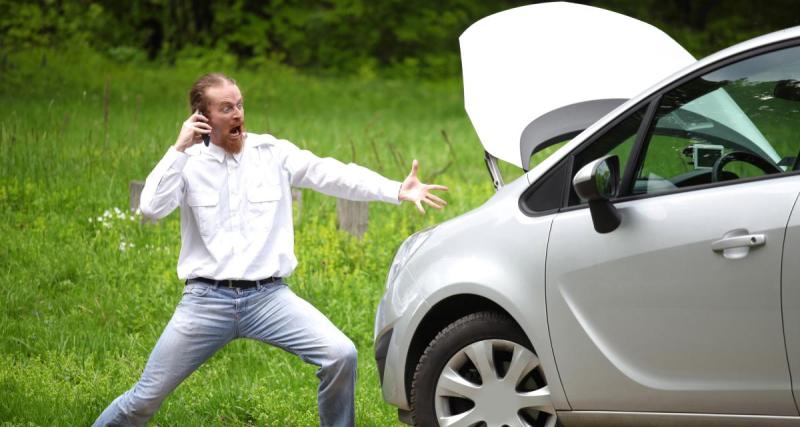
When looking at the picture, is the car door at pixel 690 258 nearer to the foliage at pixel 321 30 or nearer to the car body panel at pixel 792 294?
the car body panel at pixel 792 294

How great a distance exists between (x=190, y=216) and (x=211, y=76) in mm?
561

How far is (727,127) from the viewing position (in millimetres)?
4520

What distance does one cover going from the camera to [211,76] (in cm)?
514

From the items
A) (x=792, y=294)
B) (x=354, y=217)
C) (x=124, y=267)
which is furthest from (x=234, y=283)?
(x=354, y=217)

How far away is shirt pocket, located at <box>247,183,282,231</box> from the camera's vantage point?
5.05 metres

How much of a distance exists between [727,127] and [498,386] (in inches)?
48.8

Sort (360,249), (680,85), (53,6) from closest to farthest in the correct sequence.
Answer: (680,85)
(360,249)
(53,6)

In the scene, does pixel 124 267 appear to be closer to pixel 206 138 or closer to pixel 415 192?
pixel 206 138

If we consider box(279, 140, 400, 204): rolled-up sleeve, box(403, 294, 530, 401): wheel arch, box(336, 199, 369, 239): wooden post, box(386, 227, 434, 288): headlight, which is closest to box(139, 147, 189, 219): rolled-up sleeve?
box(279, 140, 400, 204): rolled-up sleeve

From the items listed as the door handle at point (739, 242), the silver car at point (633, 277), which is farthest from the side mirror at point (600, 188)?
the door handle at point (739, 242)

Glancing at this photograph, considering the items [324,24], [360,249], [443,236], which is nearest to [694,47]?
[324,24]

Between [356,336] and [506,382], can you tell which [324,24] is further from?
[506,382]

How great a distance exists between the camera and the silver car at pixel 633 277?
13.3ft

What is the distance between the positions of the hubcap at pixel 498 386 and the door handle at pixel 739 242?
0.90 m
